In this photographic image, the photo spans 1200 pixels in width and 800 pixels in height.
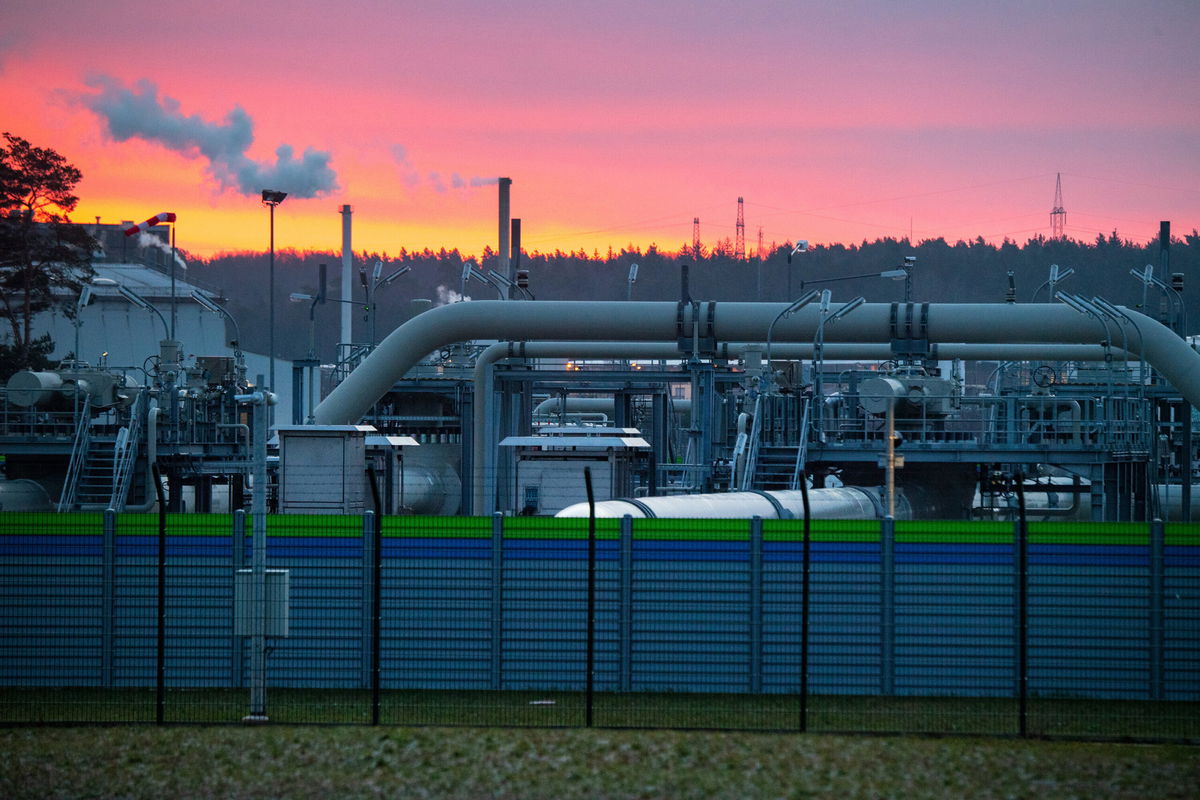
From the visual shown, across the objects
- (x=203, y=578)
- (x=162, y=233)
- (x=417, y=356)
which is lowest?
(x=203, y=578)

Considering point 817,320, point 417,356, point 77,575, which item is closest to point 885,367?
point 817,320

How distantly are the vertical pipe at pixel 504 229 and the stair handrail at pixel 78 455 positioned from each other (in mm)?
22114

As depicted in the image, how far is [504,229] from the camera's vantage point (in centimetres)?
5962

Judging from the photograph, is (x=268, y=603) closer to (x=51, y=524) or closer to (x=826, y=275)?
(x=51, y=524)

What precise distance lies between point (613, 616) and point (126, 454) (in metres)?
22.4

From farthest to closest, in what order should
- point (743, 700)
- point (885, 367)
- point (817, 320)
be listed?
point (885, 367) < point (817, 320) < point (743, 700)

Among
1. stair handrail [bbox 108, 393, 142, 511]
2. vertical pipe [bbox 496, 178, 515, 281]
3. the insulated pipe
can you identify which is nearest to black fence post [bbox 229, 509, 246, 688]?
stair handrail [bbox 108, 393, 142, 511]

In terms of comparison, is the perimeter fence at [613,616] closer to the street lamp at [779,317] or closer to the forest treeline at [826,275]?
the street lamp at [779,317]

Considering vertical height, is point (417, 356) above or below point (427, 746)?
above

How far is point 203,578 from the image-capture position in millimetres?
16984

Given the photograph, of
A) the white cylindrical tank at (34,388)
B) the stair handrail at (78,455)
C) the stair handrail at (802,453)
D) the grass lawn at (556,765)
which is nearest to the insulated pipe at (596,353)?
the stair handrail at (802,453)

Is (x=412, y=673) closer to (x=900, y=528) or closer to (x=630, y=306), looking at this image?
(x=900, y=528)

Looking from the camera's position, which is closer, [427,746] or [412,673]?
[427,746]

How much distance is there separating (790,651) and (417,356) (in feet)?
66.1
